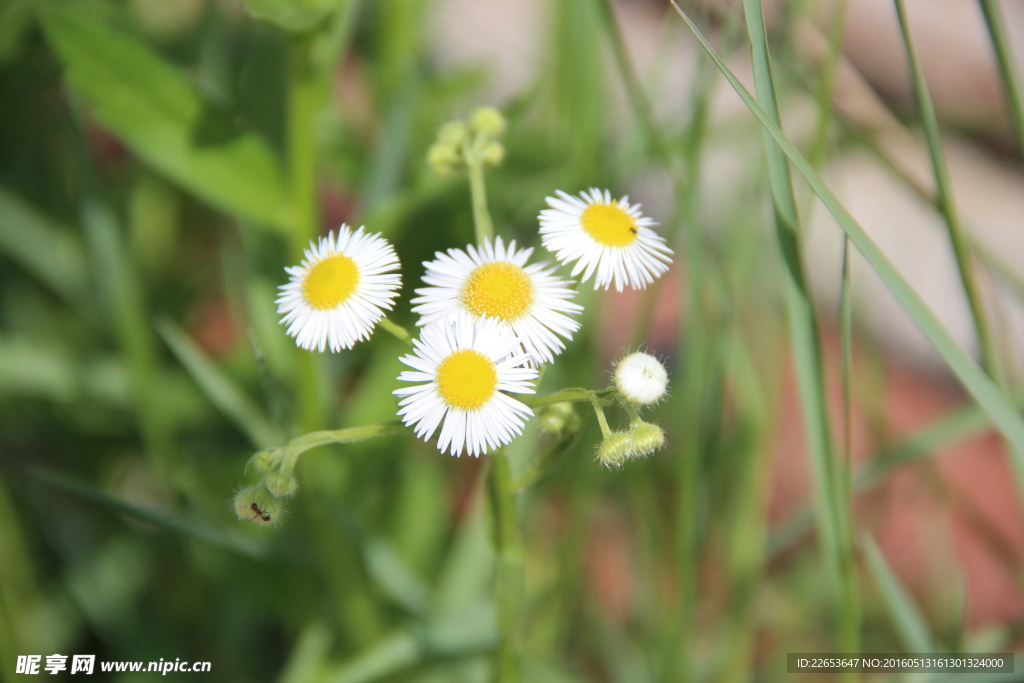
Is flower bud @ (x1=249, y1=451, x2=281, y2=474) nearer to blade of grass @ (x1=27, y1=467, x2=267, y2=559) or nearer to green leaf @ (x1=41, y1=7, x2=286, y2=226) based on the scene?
blade of grass @ (x1=27, y1=467, x2=267, y2=559)

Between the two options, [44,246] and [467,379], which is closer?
[467,379]

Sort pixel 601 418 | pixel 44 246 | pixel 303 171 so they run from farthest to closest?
1. pixel 44 246
2. pixel 303 171
3. pixel 601 418

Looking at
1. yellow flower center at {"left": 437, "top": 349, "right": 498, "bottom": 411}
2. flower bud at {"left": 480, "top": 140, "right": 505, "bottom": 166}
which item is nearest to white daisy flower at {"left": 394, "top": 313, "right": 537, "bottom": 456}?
yellow flower center at {"left": 437, "top": 349, "right": 498, "bottom": 411}

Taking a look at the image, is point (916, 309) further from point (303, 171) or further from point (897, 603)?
point (303, 171)

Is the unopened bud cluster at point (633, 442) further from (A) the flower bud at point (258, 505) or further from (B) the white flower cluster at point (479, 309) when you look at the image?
(A) the flower bud at point (258, 505)

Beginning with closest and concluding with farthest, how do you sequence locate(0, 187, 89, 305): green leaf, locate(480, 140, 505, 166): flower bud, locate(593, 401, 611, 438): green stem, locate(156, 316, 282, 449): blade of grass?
1. locate(593, 401, 611, 438): green stem
2. locate(480, 140, 505, 166): flower bud
3. locate(156, 316, 282, 449): blade of grass
4. locate(0, 187, 89, 305): green leaf

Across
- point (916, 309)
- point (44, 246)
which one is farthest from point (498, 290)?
point (44, 246)
